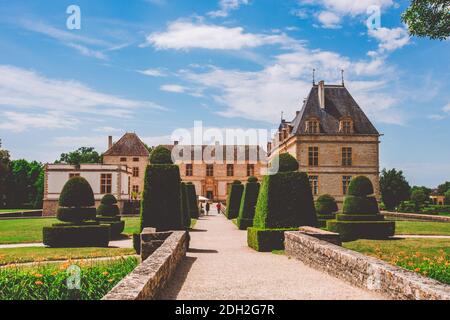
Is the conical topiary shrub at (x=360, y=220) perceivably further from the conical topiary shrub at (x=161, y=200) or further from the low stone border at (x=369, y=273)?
the low stone border at (x=369, y=273)

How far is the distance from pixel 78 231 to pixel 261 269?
9.81m

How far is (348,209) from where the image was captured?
63.0ft

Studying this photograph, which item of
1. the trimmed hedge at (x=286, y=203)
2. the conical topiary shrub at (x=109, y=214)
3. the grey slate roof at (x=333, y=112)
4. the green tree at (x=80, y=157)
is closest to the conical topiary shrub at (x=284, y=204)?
the trimmed hedge at (x=286, y=203)

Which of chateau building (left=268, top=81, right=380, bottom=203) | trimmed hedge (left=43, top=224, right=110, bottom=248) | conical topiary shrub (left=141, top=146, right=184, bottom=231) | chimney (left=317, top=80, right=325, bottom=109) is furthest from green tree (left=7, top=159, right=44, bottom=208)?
conical topiary shrub (left=141, top=146, right=184, bottom=231)

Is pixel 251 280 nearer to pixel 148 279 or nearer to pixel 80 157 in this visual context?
pixel 148 279

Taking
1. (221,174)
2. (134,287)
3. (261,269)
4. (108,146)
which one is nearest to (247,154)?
(221,174)

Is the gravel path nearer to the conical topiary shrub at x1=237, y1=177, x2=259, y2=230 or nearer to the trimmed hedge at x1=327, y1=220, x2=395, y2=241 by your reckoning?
the trimmed hedge at x1=327, y1=220, x2=395, y2=241

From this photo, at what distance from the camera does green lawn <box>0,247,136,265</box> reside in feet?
44.5

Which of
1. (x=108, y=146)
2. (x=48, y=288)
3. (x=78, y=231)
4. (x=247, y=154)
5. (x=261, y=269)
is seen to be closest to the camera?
(x=48, y=288)

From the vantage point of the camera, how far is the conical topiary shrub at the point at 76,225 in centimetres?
1719

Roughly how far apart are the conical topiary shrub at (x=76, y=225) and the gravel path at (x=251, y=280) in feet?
19.6

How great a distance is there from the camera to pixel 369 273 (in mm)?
7375
